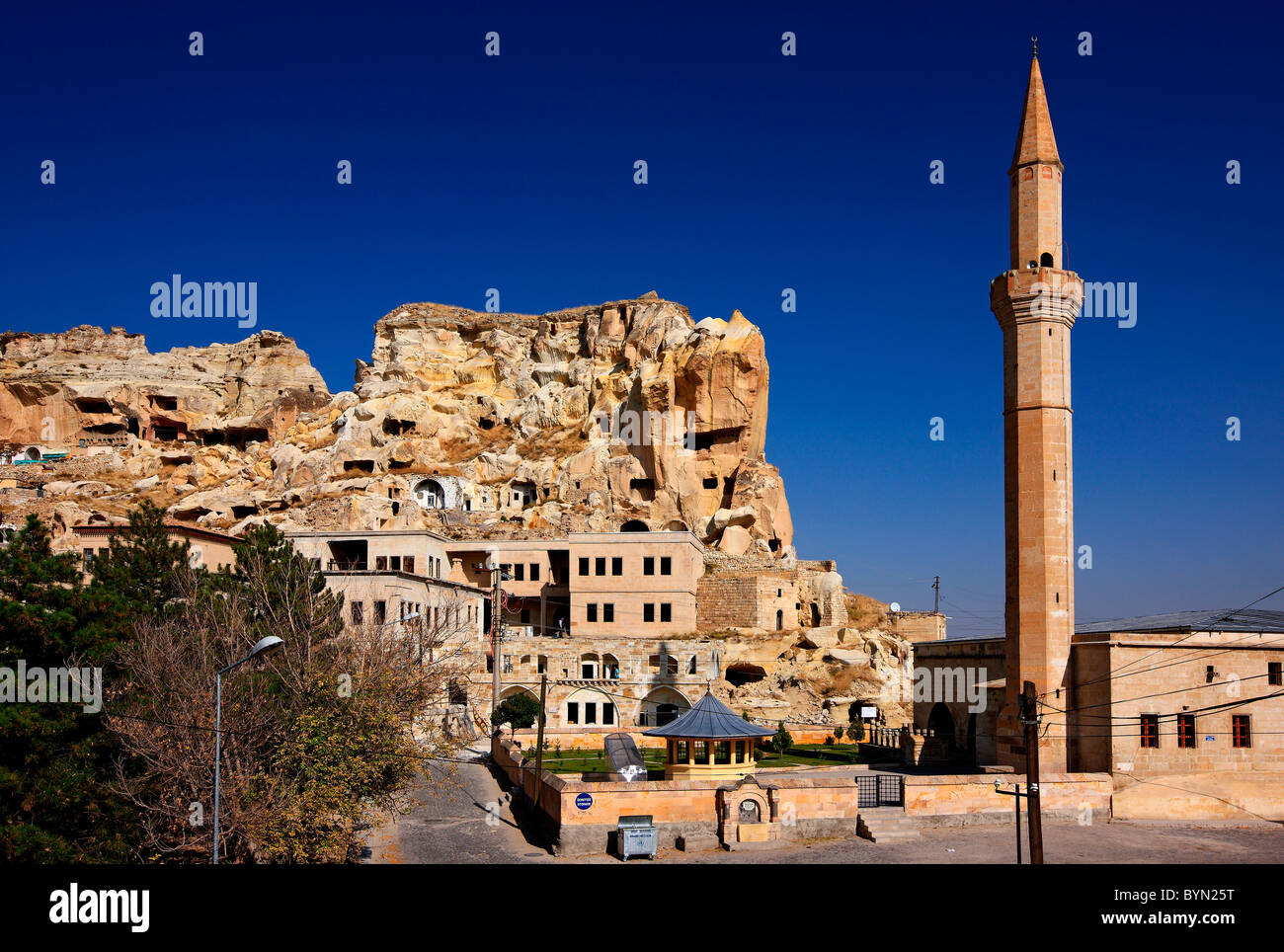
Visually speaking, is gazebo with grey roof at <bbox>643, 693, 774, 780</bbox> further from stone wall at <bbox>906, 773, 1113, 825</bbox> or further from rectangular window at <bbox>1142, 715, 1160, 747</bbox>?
rectangular window at <bbox>1142, 715, 1160, 747</bbox>

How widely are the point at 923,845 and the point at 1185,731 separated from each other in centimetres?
1026

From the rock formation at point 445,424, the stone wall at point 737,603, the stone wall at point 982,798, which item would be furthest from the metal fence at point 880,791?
the rock formation at point 445,424

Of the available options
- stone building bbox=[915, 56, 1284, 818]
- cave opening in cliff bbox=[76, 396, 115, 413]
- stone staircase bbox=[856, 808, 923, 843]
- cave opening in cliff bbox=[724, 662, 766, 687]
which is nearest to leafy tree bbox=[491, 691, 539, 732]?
cave opening in cliff bbox=[724, 662, 766, 687]

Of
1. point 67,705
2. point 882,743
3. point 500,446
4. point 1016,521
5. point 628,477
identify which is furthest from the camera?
point 500,446

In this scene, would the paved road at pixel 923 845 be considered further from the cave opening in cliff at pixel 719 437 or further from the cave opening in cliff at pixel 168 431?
the cave opening in cliff at pixel 168 431

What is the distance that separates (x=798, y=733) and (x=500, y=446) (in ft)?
152

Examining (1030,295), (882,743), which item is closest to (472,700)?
(882,743)

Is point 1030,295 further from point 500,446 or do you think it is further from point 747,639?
point 500,446

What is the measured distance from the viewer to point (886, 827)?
25.4m

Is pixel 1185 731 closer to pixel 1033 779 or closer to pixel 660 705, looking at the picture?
pixel 1033 779

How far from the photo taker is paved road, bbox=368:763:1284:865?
2328 cm

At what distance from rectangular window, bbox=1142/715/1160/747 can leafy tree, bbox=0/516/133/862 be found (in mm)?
26018

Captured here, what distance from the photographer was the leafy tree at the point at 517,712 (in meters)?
42.6

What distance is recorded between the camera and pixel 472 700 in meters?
45.8
